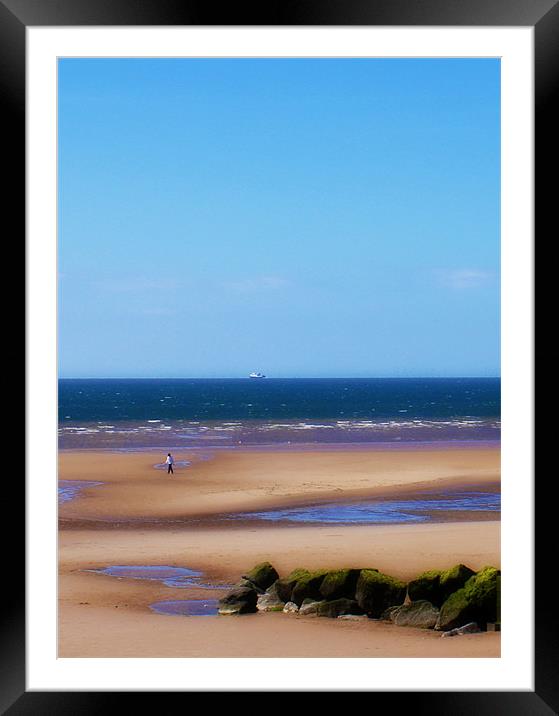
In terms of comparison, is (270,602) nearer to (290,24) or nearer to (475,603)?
(475,603)

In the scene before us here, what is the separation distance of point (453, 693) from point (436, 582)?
2.88 meters

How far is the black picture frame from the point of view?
1.80 m

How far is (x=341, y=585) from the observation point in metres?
4.83

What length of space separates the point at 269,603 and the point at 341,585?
49cm

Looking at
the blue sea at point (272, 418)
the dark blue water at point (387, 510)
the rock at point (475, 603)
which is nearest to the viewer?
the rock at point (475, 603)

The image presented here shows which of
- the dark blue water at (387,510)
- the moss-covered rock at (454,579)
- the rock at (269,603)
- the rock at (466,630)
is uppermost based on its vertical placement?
the moss-covered rock at (454,579)

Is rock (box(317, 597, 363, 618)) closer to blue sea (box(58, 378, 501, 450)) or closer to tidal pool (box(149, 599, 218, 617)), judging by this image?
tidal pool (box(149, 599, 218, 617))

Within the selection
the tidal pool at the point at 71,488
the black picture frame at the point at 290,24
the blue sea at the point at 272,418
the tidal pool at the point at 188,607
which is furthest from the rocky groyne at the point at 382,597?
the blue sea at the point at 272,418

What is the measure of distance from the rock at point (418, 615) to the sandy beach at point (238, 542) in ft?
0.20

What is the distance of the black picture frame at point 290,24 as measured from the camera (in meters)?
1.80

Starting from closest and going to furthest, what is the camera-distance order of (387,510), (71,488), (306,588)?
(306,588) → (387,510) → (71,488)

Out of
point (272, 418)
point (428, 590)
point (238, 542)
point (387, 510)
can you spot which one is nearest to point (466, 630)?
point (428, 590)

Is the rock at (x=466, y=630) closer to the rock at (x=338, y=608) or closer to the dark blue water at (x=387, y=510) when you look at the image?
the rock at (x=338, y=608)

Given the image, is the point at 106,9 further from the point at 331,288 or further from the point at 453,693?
the point at 331,288
